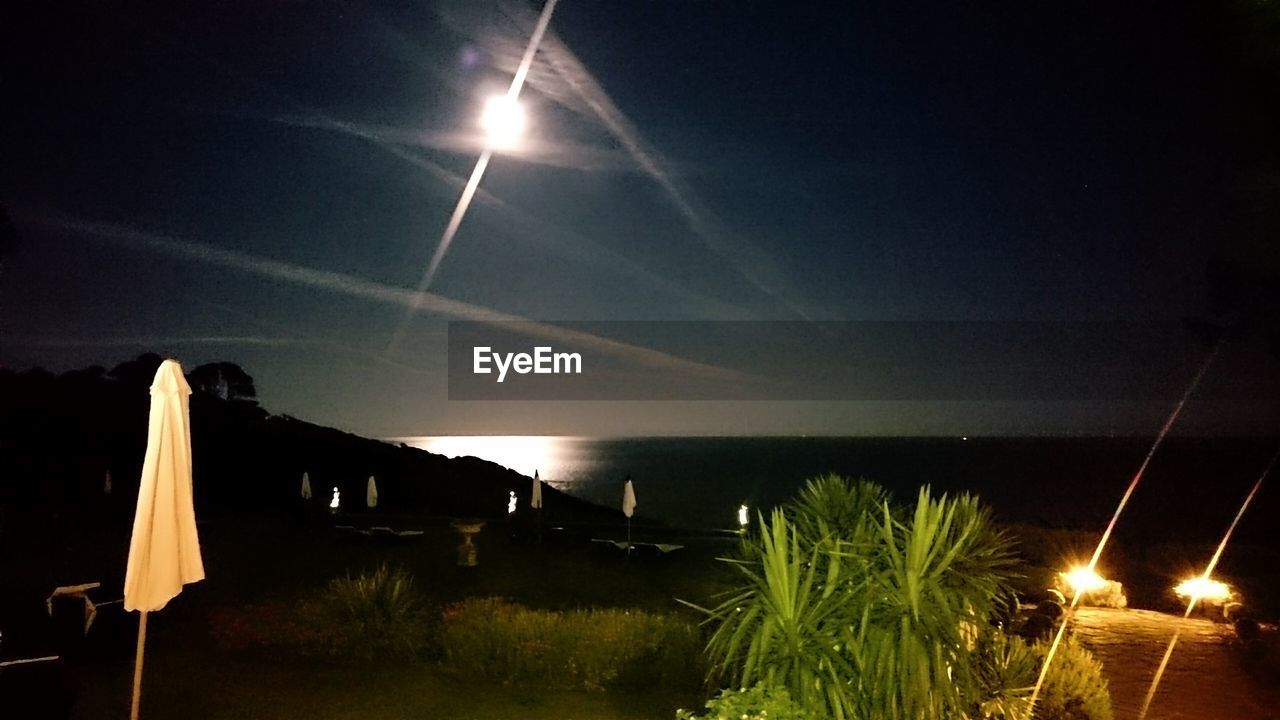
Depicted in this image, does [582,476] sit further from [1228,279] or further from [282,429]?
[1228,279]

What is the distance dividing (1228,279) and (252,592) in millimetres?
17910

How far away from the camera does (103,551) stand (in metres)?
15.0

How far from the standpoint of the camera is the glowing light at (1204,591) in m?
11.9

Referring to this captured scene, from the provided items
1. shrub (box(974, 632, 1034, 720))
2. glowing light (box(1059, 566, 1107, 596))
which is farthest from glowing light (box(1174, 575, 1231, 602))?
shrub (box(974, 632, 1034, 720))

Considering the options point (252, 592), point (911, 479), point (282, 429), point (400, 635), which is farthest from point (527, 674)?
point (911, 479)

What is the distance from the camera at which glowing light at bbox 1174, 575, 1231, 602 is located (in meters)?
11.9

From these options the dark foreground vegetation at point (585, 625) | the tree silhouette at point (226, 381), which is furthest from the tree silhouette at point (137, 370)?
the dark foreground vegetation at point (585, 625)

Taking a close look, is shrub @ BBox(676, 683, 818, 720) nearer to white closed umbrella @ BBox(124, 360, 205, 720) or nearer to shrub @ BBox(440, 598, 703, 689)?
shrub @ BBox(440, 598, 703, 689)

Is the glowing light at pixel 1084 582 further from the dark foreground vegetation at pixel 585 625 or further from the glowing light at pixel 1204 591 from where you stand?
the glowing light at pixel 1204 591

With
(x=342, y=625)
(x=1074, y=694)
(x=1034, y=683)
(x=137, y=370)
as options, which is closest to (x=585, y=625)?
(x=342, y=625)

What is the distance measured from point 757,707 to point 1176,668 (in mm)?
6362

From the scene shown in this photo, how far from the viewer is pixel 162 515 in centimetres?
585

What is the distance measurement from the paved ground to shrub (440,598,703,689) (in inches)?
152

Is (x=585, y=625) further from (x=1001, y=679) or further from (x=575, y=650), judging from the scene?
(x=1001, y=679)
